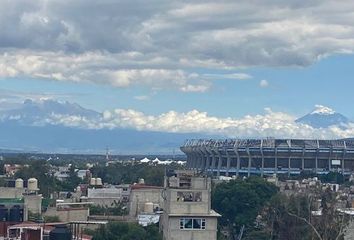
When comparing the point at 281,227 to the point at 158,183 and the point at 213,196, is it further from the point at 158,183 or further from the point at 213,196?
the point at 158,183

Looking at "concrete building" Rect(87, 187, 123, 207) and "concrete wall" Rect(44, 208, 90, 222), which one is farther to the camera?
"concrete building" Rect(87, 187, 123, 207)

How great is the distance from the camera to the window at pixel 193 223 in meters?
50.5

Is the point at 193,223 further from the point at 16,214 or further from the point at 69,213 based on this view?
the point at 69,213

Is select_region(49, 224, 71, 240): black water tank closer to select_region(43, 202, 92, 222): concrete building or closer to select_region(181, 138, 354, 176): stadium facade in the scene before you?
select_region(43, 202, 92, 222): concrete building

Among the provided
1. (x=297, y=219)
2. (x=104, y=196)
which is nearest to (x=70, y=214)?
(x=297, y=219)

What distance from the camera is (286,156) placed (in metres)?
156

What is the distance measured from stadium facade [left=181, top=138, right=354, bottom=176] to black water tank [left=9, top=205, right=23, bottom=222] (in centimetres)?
10187

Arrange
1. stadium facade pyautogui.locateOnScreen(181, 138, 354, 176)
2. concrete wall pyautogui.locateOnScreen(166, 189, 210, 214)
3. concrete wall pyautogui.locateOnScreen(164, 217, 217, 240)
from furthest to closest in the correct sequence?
stadium facade pyautogui.locateOnScreen(181, 138, 354, 176), concrete wall pyautogui.locateOnScreen(166, 189, 210, 214), concrete wall pyautogui.locateOnScreen(164, 217, 217, 240)

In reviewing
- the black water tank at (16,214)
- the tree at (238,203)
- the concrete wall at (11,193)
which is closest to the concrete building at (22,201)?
the concrete wall at (11,193)

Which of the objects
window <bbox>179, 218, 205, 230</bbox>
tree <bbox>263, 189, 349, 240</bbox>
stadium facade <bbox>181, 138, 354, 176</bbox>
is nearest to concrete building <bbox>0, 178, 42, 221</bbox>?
window <bbox>179, 218, 205, 230</bbox>

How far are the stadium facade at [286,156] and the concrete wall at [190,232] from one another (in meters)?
100

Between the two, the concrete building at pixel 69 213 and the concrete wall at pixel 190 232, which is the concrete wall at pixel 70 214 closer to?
the concrete building at pixel 69 213

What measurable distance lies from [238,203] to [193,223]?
19.0m

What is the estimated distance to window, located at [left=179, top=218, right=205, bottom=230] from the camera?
50.5 m
